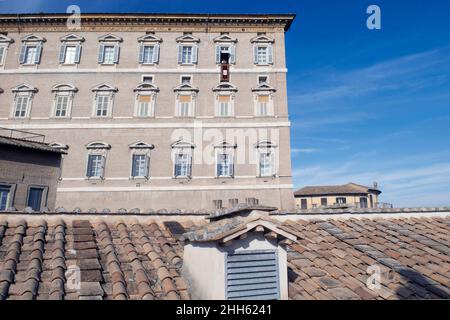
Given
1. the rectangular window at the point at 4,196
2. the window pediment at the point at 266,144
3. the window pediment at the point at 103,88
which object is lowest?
the rectangular window at the point at 4,196

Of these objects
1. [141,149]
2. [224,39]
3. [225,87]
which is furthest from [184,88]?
[141,149]

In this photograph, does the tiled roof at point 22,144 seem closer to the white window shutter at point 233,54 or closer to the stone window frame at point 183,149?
the stone window frame at point 183,149

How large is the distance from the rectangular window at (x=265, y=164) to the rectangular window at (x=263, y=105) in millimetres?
3439

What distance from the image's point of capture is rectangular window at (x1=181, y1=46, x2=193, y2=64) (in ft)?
81.6

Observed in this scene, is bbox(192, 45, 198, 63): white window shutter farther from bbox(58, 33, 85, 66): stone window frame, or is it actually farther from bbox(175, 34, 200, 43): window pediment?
bbox(58, 33, 85, 66): stone window frame

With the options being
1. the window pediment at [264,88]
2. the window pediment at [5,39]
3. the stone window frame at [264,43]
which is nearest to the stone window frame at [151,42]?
the stone window frame at [264,43]

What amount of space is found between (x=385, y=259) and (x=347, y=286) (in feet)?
4.74

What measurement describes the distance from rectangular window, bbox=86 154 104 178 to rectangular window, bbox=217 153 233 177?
908 centimetres

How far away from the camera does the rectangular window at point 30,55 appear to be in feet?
79.6

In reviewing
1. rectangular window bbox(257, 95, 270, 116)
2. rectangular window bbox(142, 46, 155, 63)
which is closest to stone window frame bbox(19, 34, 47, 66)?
rectangular window bbox(142, 46, 155, 63)

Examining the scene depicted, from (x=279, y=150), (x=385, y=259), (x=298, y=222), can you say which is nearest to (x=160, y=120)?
(x=279, y=150)

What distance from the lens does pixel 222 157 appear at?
23.0 metres

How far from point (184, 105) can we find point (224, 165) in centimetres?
611

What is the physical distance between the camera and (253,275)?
12.8 ft
